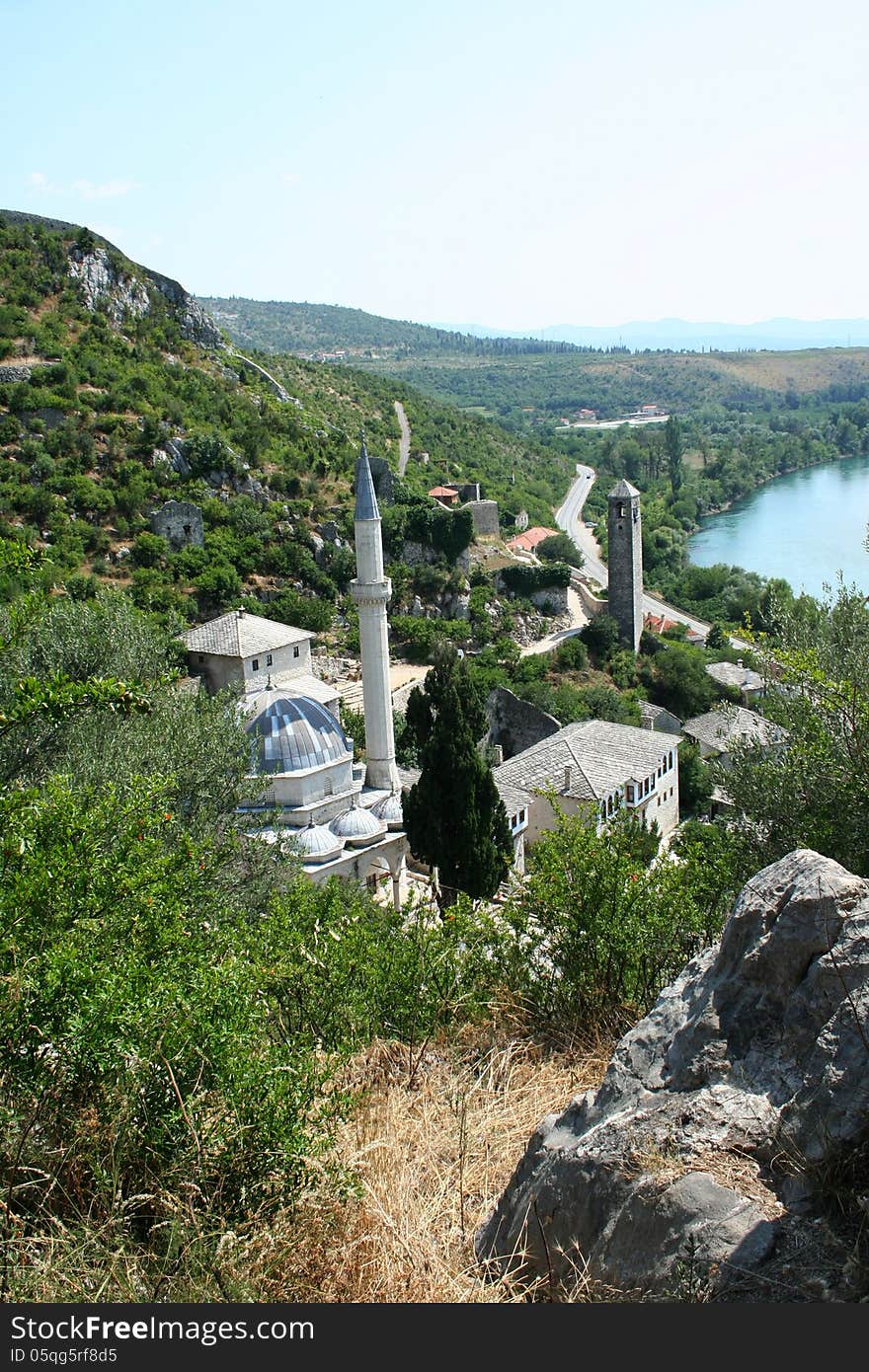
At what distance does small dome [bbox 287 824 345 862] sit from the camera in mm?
14703

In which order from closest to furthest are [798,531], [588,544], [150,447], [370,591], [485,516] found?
[370,591] < [150,447] < [485,516] < [588,544] < [798,531]

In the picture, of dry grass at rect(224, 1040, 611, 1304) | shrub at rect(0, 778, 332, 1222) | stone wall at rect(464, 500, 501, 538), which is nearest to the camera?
dry grass at rect(224, 1040, 611, 1304)

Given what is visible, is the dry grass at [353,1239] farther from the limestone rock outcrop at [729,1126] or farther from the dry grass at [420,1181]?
the limestone rock outcrop at [729,1126]

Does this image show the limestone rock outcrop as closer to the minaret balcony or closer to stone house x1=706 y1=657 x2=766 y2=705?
the minaret balcony

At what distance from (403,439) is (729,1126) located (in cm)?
5060

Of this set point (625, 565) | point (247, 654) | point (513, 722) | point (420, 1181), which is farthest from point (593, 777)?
point (420, 1181)

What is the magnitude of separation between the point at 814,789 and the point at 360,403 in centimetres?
5050

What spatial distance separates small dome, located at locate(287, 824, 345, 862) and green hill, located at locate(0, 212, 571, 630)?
12.9 meters

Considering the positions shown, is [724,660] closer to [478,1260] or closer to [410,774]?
[410,774]

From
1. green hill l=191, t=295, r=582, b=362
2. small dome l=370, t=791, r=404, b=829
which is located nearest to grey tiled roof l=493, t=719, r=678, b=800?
small dome l=370, t=791, r=404, b=829

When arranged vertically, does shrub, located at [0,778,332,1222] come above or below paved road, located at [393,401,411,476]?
below

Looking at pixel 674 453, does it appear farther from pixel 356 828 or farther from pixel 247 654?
pixel 356 828

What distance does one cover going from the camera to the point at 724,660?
123 feet

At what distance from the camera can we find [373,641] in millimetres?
18734
